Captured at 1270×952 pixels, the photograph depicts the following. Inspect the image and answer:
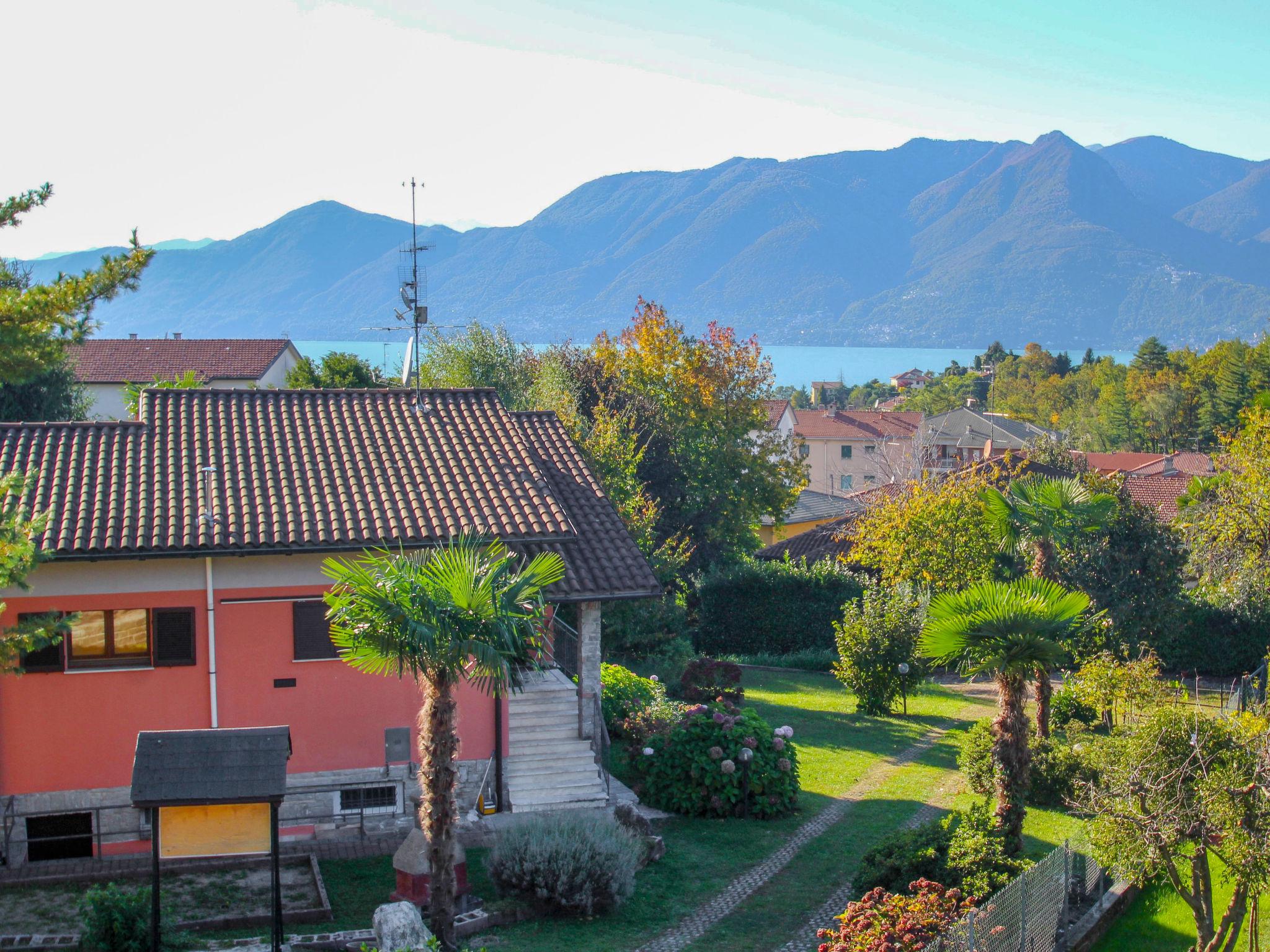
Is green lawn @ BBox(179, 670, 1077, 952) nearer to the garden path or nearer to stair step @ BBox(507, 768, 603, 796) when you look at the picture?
the garden path

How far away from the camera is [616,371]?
4394cm

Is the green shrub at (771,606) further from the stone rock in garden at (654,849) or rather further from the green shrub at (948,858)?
the green shrub at (948,858)

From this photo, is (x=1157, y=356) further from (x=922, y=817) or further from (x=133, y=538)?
(x=133, y=538)

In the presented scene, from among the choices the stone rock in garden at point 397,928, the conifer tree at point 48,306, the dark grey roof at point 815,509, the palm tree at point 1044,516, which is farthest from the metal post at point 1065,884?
the dark grey roof at point 815,509

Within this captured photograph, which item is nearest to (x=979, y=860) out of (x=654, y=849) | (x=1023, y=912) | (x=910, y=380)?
(x=1023, y=912)

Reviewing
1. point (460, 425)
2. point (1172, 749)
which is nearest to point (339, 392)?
point (460, 425)

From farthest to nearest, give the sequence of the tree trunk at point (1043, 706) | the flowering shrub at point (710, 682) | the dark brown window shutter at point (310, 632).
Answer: the flowering shrub at point (710, 682) → the tree trunk at point (1043, 706) → the dark brown window shutter at point (310, 632)

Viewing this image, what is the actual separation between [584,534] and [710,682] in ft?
25.6

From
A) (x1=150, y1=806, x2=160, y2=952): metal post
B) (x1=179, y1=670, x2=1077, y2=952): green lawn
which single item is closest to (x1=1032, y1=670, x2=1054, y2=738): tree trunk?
(x1=179, y1=670, x2=1077, y2=952): green lawn

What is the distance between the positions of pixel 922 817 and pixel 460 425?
960 centimetres

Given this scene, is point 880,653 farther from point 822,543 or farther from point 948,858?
point 822,543

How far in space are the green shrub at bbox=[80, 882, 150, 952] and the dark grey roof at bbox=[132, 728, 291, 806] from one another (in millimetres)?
996

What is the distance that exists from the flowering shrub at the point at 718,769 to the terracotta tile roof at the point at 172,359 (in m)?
55.1

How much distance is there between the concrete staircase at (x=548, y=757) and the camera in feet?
51.8
